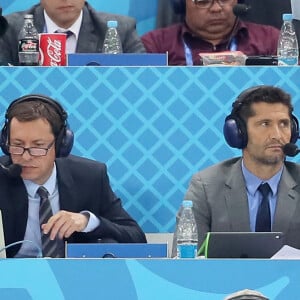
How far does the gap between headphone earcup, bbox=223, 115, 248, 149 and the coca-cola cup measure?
1036 millimetres

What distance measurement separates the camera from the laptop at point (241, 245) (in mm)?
4383

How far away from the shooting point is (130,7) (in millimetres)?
7414

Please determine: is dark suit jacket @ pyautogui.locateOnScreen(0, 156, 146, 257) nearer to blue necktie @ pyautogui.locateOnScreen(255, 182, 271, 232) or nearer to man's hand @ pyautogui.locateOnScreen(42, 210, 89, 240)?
man's hand @ pyautogui.locateOnScreen(42, 210, 89, 240)

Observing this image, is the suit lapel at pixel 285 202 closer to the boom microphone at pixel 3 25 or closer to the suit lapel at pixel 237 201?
the suit lapel at pixel 237 201

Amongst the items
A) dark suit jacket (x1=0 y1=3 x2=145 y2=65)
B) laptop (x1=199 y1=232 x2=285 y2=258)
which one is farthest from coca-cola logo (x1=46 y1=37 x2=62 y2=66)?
laptop (x1=199 y1=232 x2=285 y2=258)

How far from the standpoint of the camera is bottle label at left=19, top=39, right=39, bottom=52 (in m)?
5.99

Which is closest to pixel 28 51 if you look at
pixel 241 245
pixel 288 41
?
pixel 288 41

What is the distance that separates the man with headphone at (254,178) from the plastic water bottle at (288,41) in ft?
2.66

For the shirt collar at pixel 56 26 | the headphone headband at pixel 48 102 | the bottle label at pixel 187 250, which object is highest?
the shirt collar at pixel 56 26

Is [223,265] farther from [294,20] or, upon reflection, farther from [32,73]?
[294,20]

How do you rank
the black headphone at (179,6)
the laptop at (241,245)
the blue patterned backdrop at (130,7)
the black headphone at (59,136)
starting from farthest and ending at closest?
the blue patterned backdrop at (130,7) < the black headphone at (179,6) < the black headphone at (59,136) < the laptop at (241,245)

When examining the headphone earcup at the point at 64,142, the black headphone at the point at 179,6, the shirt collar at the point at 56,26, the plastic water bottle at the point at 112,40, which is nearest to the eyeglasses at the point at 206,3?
the black headphone at the point at 179,6

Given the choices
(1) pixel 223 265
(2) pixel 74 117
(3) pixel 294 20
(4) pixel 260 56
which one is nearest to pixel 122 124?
(2) pixel 74 117

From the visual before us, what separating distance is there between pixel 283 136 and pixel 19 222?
107 centimetres
